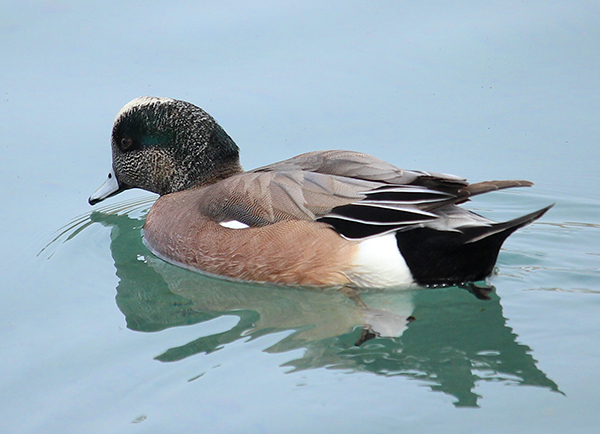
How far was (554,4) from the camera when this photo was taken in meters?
7.72

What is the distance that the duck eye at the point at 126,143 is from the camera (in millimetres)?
5828

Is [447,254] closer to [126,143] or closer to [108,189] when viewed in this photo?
[126,143]

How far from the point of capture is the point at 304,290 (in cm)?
475

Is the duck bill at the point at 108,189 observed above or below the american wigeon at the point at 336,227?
above

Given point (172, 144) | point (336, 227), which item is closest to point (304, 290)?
point (336, 227)

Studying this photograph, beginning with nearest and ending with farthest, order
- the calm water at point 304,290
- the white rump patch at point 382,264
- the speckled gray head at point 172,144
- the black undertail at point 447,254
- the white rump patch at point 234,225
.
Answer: the calm water at point 304,290 < the black undertail at point 447,254 < the white rump patch at point 382,264 < the white rump patch at point 234,225 < the speckled gray head at point 172,144

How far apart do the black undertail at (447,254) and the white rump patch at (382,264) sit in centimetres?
4

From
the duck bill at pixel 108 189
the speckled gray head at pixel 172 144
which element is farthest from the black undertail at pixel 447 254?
the duck bill at pixel 108 189

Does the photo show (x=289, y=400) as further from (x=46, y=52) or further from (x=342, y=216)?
(x=46, y=52)

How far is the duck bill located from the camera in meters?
5.99

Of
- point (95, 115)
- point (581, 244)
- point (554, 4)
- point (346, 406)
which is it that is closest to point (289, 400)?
point (346, 406)

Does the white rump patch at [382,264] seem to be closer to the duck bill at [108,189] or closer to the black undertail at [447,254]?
the black undertail at [447,254]

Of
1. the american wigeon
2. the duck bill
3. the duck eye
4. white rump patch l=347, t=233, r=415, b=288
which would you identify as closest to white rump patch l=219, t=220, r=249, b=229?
the american wigeon

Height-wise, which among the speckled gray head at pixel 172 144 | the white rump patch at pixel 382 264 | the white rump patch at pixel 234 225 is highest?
the speckled gray head at pixel 172 144
